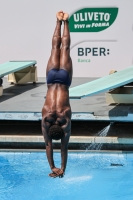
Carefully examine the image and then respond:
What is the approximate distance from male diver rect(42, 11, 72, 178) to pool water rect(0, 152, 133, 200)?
1972 millimetres

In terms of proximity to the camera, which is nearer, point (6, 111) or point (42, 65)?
point (6, 111)

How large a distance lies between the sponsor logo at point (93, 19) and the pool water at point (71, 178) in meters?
5.91

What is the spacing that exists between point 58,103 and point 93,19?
859cm

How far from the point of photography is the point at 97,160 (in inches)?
353

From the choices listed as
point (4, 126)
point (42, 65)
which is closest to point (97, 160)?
point (4, 126)

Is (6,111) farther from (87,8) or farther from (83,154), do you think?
(87,8)

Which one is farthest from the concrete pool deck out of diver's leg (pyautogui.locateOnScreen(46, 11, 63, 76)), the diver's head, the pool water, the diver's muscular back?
the diver's head

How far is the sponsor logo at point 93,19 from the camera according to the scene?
551 inches

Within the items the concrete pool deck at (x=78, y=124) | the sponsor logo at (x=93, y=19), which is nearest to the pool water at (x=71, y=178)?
the concrete pool deck at (x=78, y=124)

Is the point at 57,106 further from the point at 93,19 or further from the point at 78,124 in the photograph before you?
the point at 93,19

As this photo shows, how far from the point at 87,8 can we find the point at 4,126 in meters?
5.29

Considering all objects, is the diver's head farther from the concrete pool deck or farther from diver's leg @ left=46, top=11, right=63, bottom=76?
the concrete pool deck

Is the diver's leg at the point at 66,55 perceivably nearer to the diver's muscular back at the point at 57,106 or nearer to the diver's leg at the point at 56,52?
the diver's leg at the point at 56,52

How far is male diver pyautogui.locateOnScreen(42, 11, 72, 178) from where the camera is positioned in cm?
583
